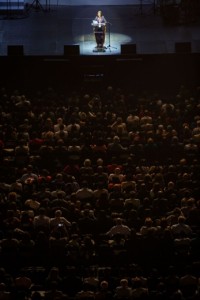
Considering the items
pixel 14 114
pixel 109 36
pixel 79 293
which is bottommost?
pixel 79 293

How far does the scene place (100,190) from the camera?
21.2 meters

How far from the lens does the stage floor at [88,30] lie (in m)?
31.1

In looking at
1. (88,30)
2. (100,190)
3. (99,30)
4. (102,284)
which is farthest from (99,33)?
(102,284)

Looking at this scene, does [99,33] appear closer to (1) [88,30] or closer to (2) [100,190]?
(1) [88,30]

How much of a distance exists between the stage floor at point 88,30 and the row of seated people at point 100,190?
2.53 metres

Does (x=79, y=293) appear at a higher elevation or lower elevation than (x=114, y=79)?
lower

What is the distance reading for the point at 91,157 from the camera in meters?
23.7

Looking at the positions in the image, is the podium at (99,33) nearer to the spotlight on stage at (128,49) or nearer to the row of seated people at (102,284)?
the spotlight on stage at (128,49)

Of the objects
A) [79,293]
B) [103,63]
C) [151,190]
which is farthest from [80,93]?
[79,293]

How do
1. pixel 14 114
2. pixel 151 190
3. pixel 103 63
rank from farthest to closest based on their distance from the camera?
pixel 103 63 < pixel 14 114 < pixel 151 190

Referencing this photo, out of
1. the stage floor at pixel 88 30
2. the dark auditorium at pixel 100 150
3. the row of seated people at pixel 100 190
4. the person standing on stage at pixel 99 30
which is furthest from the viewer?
the stage floor at pixel 88 30

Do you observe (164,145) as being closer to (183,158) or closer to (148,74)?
(183,158)

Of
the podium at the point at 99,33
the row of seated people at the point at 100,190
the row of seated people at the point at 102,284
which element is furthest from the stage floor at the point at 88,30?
the row of seated people at the point at 102,284

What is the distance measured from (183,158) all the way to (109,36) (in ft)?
30.0
